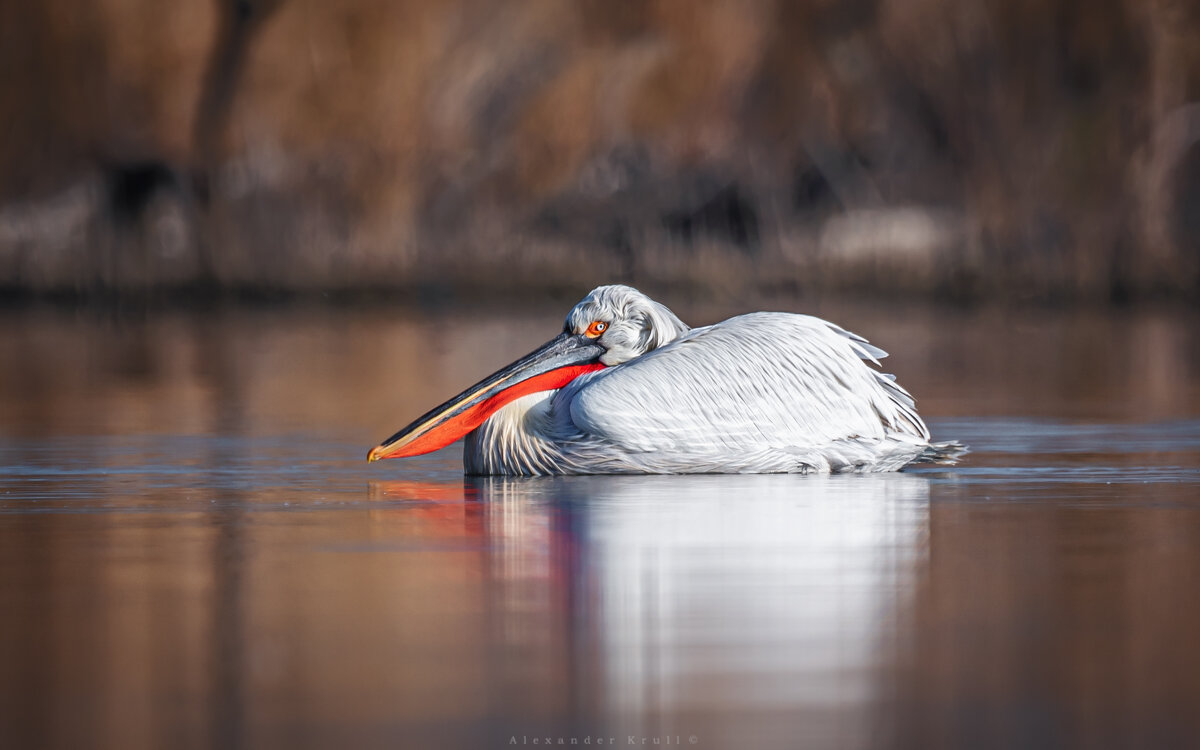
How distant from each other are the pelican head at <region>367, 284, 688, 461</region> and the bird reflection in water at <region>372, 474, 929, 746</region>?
1.08ft

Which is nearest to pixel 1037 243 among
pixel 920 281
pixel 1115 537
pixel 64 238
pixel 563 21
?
→ pixel 920 281

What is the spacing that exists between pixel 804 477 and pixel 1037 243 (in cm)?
1252

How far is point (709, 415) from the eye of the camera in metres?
6.75

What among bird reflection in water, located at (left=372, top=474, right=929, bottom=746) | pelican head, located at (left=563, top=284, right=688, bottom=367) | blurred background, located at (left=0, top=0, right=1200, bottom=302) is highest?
blurred background, located at (left=0, top=0, right=1200, bottom=302)

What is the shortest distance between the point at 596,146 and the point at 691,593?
51.4 feet

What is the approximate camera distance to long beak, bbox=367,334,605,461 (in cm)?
707

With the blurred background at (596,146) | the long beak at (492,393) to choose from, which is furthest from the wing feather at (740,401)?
the blurred background at (596,146)

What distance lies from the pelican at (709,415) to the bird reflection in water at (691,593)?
0.31 feet

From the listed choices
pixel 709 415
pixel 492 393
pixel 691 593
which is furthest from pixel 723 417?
pixel 691 593

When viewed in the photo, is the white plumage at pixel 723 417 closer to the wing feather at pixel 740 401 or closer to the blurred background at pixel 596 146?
the wing feather at pixel 740 401

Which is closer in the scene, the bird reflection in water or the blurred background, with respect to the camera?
the bird reflection in water

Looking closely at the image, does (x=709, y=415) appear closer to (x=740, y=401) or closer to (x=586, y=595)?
(x=740, y=401)

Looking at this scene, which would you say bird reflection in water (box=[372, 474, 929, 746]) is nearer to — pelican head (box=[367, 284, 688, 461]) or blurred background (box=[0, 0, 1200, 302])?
pelican head (box=[367, 284, 688, 461])

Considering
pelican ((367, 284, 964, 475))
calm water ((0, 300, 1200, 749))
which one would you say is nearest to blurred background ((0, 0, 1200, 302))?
calm water ((0, 300, 1200, 749))
